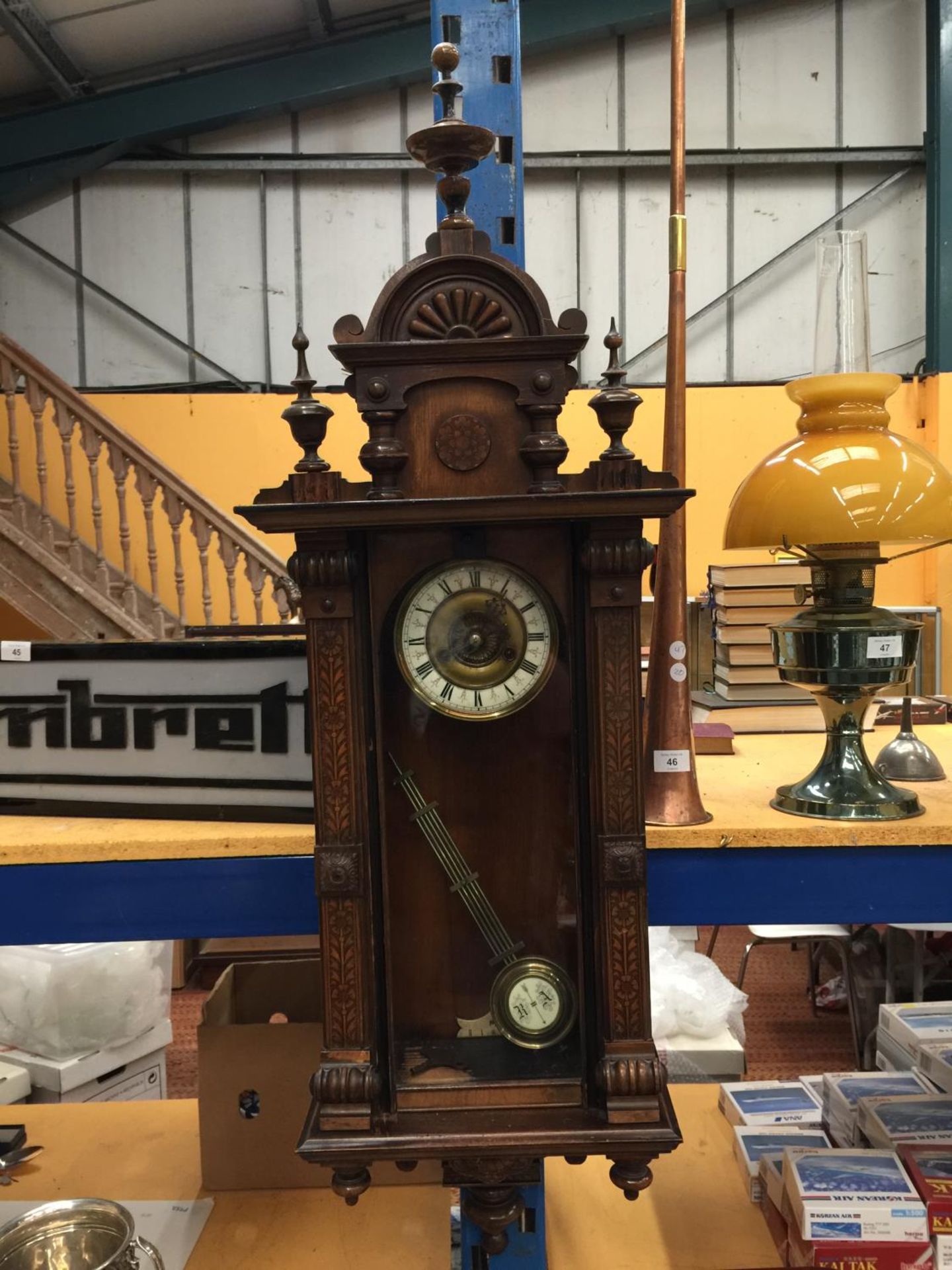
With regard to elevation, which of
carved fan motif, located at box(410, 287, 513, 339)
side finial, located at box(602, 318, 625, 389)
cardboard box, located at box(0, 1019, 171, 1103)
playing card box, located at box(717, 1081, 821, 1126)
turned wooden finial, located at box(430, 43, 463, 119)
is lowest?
cardboard box, located at box(0, 1019, 171, 1103)

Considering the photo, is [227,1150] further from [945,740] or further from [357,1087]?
[945,740]

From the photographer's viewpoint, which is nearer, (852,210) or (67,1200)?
(67,1200)

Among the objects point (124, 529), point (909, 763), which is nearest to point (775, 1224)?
point (909, 763)

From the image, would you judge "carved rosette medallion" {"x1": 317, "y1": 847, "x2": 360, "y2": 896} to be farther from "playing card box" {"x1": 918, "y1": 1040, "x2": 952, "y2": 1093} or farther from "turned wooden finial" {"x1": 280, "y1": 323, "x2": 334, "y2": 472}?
"playing card box" {"x1": 918, "y1": 1040, "x2": 952, "y2": 1093}

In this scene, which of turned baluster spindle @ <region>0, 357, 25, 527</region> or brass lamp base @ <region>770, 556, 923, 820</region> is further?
turned baluster spindle @ <region>0, 357, 25, 527</region>

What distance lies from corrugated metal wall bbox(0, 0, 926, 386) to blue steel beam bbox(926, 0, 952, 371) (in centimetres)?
18

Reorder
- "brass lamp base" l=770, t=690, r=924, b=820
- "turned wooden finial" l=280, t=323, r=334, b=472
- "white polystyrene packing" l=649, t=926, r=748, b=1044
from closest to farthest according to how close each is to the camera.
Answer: "turned wooden finial" l=280, t=323, r=334, b=472
"brass lamp base" l=770, t=690, r=924, b=820
"white polystyrene packing" l=649, t=926, r=748, b=1044

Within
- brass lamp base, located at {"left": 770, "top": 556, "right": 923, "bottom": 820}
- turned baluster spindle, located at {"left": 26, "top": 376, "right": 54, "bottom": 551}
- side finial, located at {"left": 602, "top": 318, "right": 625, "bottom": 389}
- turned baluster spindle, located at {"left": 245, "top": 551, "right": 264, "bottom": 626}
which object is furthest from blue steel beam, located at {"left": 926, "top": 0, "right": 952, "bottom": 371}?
side finial, located at {"left": 602, "top": 318, "right": 625, "bottom": 389}

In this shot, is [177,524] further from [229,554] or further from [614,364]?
[614,364]

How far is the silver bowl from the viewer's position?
1252mm

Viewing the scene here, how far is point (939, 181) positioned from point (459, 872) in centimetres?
581

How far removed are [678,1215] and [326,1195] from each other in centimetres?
50

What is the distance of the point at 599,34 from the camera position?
5.61m

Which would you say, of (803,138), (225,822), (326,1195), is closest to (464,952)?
(225,822)
